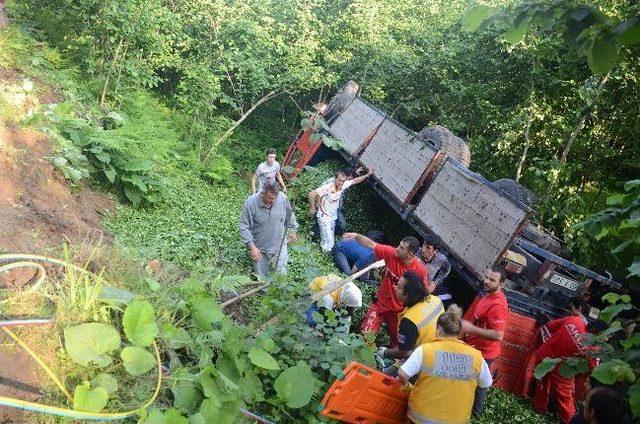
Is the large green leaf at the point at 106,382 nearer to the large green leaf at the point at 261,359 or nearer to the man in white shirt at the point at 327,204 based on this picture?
the large green leaf at the point at 261,359

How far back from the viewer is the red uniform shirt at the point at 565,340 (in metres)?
5.78

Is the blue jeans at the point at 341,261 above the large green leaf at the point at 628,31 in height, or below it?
below

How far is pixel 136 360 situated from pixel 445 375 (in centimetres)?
220

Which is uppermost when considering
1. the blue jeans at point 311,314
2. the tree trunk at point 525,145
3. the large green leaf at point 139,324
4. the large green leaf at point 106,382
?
the tree trunk at point 525,145

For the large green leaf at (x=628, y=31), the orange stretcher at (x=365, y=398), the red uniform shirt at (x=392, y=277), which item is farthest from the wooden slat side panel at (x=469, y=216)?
the large green leaf at (x=628, y=31)

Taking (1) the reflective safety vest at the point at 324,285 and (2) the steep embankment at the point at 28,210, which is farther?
(1) the reflective safety vest at the point at 324,285

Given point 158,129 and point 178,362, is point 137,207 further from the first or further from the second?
point 178,362

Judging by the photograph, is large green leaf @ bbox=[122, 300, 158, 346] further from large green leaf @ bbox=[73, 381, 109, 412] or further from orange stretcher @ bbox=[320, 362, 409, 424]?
orange stretcher @ bbox=[320, 362, 409, 424]

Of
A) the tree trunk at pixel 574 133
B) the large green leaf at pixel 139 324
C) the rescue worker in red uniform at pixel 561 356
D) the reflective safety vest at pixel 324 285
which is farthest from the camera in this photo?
the tree trunk at pixel 574 133

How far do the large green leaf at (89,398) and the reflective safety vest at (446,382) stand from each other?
223cm

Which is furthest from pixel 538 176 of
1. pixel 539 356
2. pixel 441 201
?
pixel 539 356

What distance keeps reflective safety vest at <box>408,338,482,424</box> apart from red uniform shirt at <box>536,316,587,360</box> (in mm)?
2546

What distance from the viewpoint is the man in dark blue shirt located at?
25.2ft

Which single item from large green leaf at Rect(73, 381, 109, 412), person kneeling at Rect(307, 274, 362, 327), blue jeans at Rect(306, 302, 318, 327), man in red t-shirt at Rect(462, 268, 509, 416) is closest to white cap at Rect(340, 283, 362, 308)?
person kneeling at Rect(307, 274, 362, 327)
